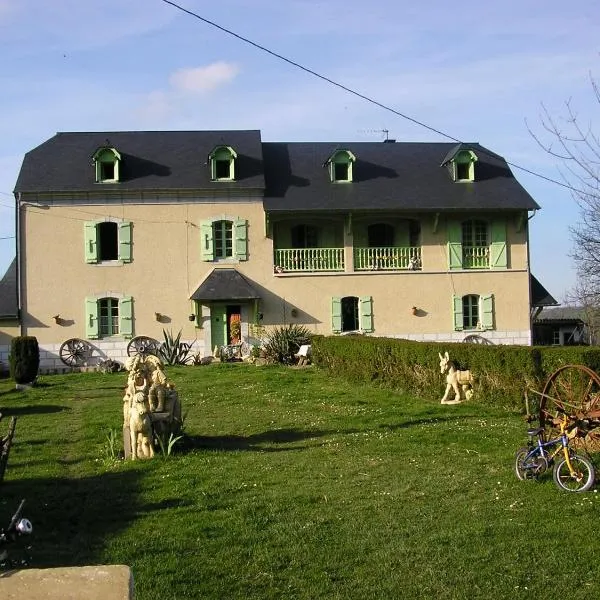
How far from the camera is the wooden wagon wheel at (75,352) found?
28703 millimetres

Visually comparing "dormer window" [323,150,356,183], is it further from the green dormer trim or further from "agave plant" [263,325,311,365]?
"agave plant" [263,325,311,365]

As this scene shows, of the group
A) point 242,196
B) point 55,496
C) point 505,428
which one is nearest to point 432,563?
point 55,496

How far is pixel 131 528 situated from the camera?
23.7 feet

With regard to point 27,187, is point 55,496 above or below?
below

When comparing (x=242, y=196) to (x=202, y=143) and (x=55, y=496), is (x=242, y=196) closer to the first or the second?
(x=202, y=143)

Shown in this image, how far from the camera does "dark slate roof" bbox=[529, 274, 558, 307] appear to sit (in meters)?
31.7

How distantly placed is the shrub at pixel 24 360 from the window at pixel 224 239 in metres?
9.04

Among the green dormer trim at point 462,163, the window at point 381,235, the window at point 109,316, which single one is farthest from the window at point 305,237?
the window at point 109,316

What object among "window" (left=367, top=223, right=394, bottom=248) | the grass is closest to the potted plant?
"window" (left=367, top=223, right=394, bottom=248)

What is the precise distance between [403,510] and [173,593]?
257 cm

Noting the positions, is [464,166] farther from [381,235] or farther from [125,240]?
[125,240]

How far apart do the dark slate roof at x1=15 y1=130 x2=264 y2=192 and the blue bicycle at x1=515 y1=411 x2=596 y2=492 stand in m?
22.3

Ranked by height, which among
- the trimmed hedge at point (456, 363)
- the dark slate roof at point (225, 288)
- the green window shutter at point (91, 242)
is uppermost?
the green window shutter at point (91, 242)

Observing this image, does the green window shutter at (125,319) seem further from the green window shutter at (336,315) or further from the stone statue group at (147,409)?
the stone statue group at (147,409)
